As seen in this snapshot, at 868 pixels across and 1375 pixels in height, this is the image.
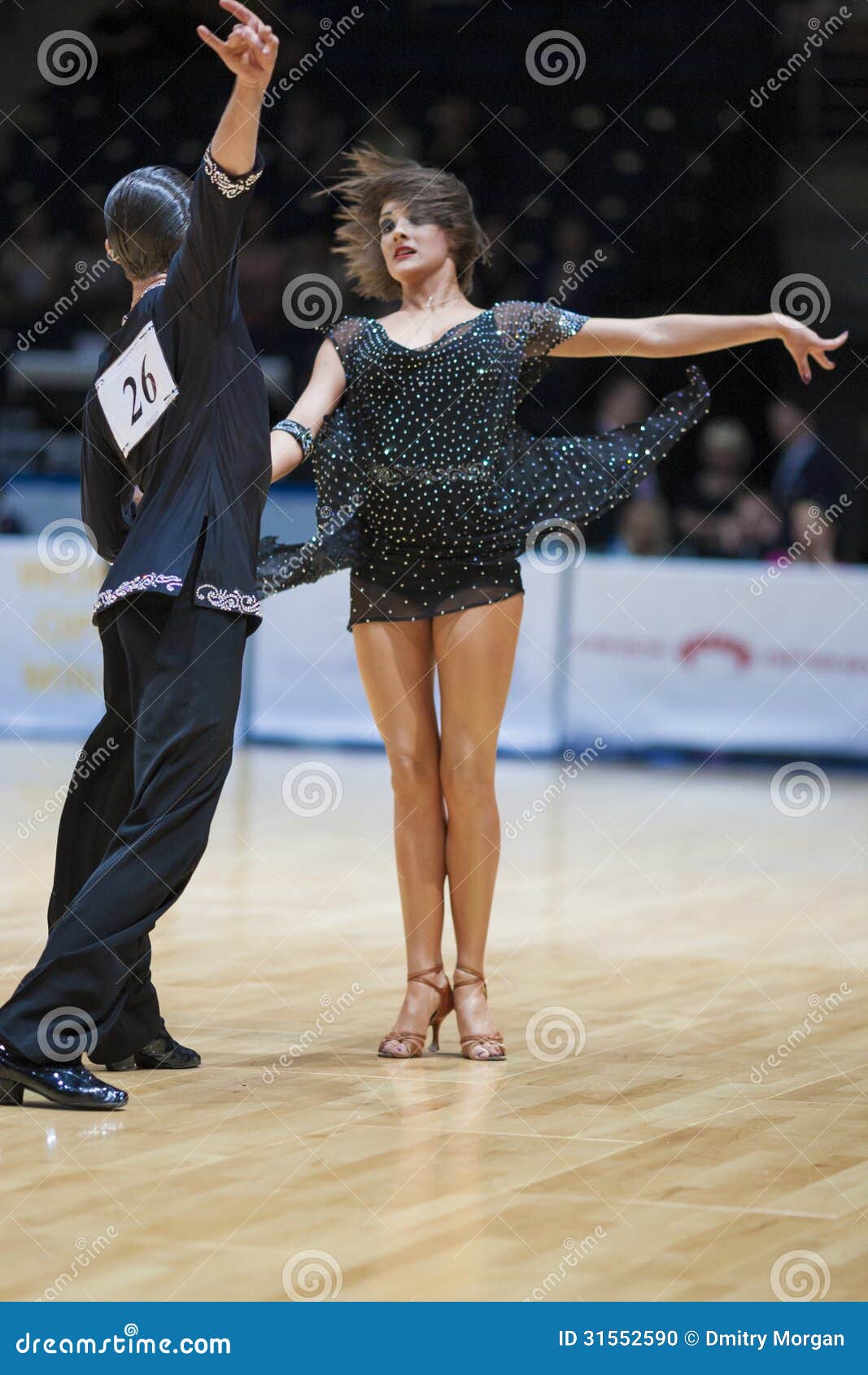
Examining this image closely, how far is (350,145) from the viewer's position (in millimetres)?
10500

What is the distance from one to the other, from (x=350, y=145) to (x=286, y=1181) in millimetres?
8976

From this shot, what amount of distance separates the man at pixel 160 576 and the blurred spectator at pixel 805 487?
6365 mm

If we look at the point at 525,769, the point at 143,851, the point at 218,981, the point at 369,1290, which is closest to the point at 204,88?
the point at 525,769

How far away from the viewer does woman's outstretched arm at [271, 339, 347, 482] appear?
3.38 m

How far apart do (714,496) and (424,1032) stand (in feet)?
22.0

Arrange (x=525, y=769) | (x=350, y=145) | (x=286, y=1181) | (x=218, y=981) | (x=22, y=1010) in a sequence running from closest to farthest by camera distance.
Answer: (x=286, y=1181) < (x=22, y=1010) < (x=218, y=981) < (x=525, y=769) < (x=350, y=145)

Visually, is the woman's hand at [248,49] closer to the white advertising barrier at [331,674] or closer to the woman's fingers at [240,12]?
the woman's fingers at [240,12]

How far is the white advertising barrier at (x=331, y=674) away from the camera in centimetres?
874

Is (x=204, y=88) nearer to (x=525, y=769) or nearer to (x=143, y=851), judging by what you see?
(x=525, y=769)

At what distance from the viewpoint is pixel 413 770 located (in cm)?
349

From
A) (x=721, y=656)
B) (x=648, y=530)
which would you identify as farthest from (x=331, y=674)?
(x=721, y=656)

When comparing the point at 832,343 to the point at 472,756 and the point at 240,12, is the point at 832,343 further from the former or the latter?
the point at 240,12

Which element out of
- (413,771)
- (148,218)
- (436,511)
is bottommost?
(413,771)
